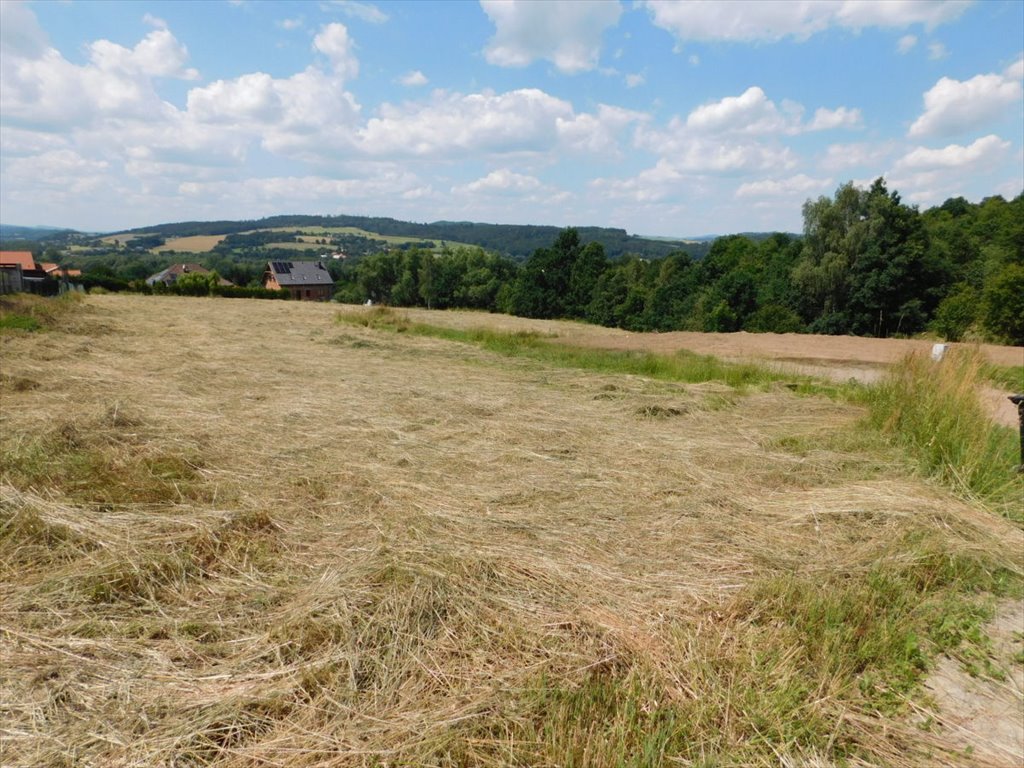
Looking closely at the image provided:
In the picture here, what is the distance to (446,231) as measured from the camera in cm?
16350

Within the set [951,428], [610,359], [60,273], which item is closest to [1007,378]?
[951,428]

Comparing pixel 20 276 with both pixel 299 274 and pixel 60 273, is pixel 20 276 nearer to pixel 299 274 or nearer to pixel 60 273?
pixel 60 273

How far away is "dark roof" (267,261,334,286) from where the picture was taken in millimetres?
64000

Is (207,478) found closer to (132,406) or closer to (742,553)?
(132,406)

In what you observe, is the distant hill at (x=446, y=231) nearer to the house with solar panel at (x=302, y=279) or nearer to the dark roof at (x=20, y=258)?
the house with solar panel at (x=302, y=279)

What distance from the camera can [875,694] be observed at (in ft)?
8.02

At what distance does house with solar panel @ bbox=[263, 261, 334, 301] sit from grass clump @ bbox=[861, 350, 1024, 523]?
61950 millimetres

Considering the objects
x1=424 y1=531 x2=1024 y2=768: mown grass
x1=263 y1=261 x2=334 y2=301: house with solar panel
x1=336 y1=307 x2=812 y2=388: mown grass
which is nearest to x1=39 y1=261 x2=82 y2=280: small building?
x1=263 y1=261 x2=334 y2=301: house with solar panel

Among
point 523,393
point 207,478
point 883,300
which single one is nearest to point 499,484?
point 207,478

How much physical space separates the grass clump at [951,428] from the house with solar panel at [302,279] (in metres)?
61.9

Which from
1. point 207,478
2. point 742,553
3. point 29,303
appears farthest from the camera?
point 29,303

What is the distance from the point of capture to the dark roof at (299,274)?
64.0 m

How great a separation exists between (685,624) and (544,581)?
774 millimetres

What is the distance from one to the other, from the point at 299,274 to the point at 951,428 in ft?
227
